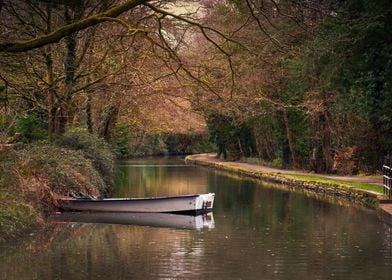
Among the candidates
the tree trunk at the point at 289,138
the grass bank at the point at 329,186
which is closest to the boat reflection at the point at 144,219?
the grass bank at the point at 329,186

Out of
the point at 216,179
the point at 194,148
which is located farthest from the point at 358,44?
the point at 194,148

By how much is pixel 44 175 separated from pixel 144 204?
3.42 meters

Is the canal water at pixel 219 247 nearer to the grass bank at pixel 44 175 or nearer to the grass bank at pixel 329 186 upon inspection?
the grass bank at pixel 44 175

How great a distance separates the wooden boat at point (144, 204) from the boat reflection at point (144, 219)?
0.21 metres

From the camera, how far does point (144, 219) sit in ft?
78.7

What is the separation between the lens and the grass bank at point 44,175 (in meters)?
19.5

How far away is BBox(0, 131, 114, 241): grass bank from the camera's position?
64.1 feet

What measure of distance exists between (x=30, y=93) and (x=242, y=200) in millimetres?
10375

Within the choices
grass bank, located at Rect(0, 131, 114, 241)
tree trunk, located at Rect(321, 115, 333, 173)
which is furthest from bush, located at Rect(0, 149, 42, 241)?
tree trunk, located at Rect(321, 115, 333, 173)

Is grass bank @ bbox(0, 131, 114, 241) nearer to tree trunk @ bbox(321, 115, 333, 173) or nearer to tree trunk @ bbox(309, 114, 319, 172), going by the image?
tree trunk @ bbox(321, 115, 333, 173)

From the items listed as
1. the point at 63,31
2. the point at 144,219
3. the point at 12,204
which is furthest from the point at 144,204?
the point at 63,31

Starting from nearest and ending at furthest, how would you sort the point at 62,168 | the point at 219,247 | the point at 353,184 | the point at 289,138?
the point at 219,247
the point at 62,168
the point at 353,184
the point at 289,138

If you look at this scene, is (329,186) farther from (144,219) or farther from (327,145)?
(144,219)

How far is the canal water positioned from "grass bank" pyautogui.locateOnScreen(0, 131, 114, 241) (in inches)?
25.8
